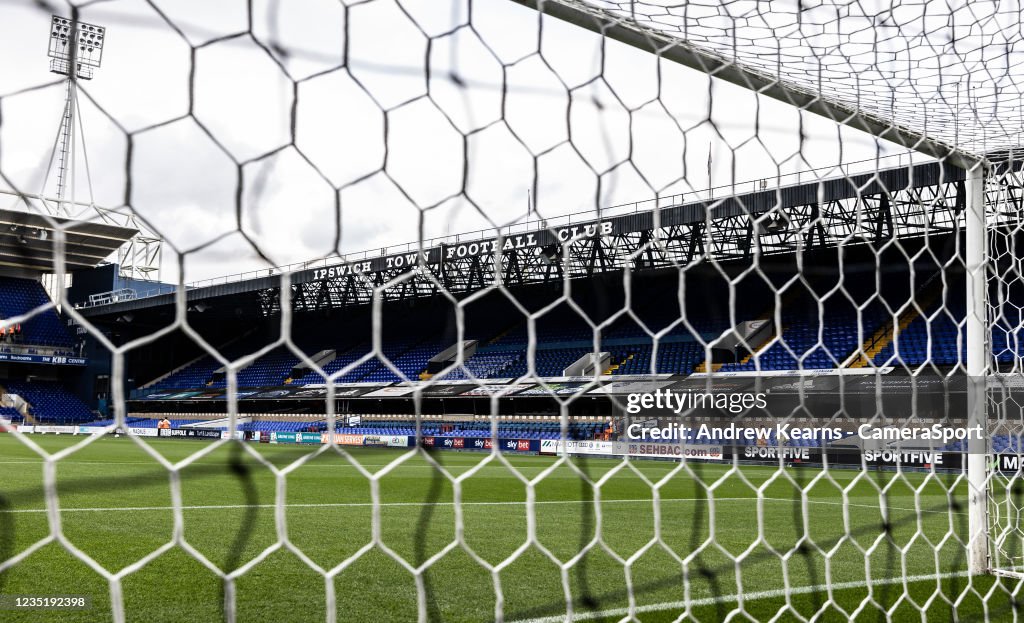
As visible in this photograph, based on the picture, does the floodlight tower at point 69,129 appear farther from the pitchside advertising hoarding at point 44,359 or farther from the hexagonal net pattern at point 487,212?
the pitchside advertising hoarding at point 44,359

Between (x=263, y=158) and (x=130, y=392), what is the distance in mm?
23615

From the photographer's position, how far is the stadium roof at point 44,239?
2.82 feet

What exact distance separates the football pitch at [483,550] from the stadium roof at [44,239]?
0.94 ft

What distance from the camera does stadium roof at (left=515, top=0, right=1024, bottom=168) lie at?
1784 millimetres

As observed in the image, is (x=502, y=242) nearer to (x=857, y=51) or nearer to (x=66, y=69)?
(x=66, y=69)

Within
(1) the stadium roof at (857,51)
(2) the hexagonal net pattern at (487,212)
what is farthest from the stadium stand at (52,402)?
(1) the stadium roof at (857,51)

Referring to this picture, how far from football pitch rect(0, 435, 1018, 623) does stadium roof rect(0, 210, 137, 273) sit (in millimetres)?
285

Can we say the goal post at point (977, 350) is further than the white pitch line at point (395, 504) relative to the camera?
No

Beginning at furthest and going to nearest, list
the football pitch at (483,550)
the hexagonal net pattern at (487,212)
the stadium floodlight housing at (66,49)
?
1. the football pitch at (483,550)
2. the hexagonal net pattern at (487,212)
3. the stadium floodlight housing at (66,49)

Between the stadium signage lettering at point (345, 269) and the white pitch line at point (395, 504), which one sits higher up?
the stadium signage lettering at point (345, 269)

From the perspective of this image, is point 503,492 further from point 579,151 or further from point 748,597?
point 579,151

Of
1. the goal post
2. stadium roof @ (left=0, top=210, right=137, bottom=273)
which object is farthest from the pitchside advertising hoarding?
stadium roof @ (left=0, top=210, right=137, bottom=273)

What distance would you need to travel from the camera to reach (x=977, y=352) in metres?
2.62

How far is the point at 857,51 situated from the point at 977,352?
3.62 feet
